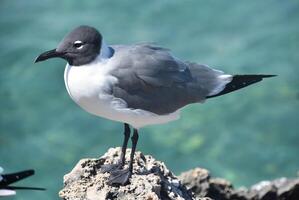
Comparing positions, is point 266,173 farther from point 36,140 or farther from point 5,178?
point 5,178

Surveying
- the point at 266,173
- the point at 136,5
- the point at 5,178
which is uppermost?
the point at 136,5

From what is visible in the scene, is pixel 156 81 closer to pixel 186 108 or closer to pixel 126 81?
pixel 126 81

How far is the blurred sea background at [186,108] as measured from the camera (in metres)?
7.82

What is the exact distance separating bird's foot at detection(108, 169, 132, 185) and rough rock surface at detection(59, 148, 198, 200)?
0.08 feet

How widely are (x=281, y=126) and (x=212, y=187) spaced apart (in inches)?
123

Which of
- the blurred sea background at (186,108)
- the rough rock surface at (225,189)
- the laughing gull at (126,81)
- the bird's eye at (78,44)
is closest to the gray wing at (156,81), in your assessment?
the laughing gull at (126,81)

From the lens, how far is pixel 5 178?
4.30m

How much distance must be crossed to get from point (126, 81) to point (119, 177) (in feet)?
1.68

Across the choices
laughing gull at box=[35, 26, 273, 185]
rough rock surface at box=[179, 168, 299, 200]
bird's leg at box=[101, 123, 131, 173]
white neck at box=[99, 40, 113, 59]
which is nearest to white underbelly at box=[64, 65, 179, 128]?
laughing gull at box=[35, 26, 273, 185]

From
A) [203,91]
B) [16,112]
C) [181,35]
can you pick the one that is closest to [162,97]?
[203,91]

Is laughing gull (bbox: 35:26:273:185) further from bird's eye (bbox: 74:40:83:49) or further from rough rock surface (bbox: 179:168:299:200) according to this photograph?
rough rock surface (bbox: 179:168:299:200)


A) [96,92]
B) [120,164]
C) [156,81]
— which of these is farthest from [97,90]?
[120,164]

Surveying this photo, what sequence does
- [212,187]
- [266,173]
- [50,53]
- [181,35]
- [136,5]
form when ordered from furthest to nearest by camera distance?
[136,5] < [181,35] < [266,173] < [212,187] < [50,53]

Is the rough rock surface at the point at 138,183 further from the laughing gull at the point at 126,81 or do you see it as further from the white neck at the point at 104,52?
the white neck at the point at 104,52
